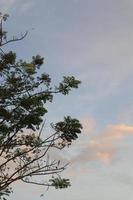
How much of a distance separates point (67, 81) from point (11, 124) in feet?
14.8

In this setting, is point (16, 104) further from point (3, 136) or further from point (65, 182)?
point (65, 182)

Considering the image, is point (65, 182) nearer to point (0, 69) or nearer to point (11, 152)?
point (11, 152)

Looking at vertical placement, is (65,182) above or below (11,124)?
below

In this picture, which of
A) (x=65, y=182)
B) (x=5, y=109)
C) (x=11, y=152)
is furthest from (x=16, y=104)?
(x=65, y=182)

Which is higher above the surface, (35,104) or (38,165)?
(35,104)

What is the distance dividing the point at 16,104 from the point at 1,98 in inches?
39.9

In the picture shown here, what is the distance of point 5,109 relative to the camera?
116 ft

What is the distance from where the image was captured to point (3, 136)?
3628 cm

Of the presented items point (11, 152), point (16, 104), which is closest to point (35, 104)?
point (16, 104)

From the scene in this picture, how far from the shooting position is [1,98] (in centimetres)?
3541

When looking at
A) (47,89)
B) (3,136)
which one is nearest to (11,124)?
(3,136)

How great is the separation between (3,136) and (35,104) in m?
2.98

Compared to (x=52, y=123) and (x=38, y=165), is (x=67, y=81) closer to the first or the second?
(x=52, y=123)

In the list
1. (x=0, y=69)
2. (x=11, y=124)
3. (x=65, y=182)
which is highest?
(x=0, y=69)
